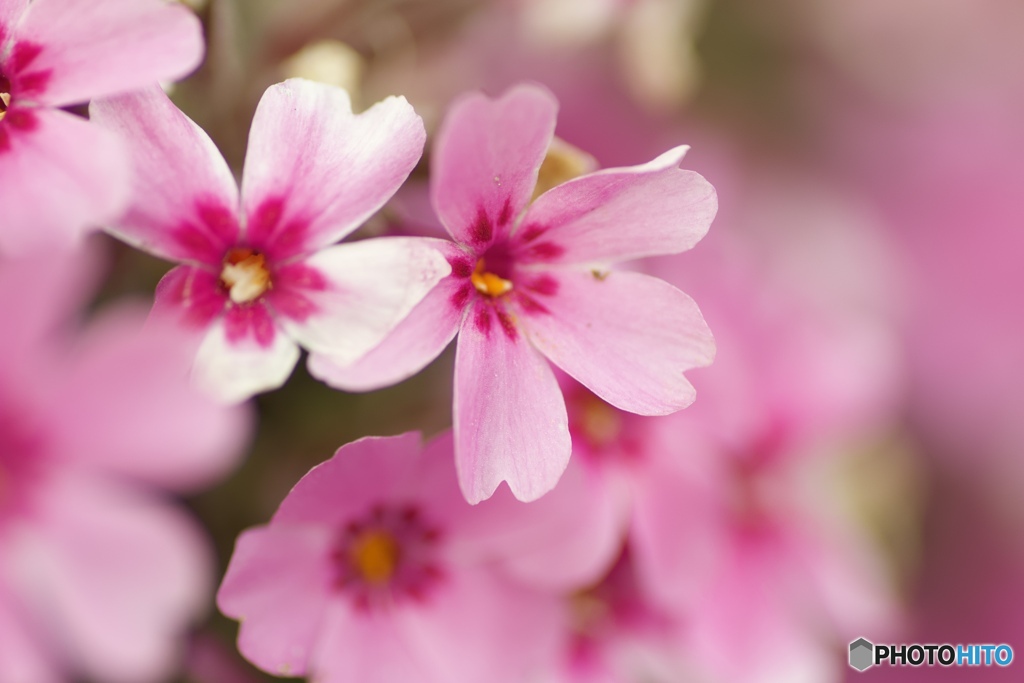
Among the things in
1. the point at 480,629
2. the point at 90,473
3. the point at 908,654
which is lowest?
the point at 908,654

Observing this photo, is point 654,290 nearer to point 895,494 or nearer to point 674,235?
point 674,235

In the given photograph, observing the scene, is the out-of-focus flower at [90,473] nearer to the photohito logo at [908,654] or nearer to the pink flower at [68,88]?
the pink flower at [68,88]

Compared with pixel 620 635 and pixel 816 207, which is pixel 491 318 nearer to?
pixel 620 635

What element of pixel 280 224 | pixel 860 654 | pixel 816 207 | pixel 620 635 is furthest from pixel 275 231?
pixel 816 207

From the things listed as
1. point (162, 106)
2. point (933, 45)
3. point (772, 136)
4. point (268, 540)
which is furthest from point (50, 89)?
point (933, 45)

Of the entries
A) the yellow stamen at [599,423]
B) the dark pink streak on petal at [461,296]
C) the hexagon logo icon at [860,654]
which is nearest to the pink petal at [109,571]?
the dark pink streak on petal at [461,296]
